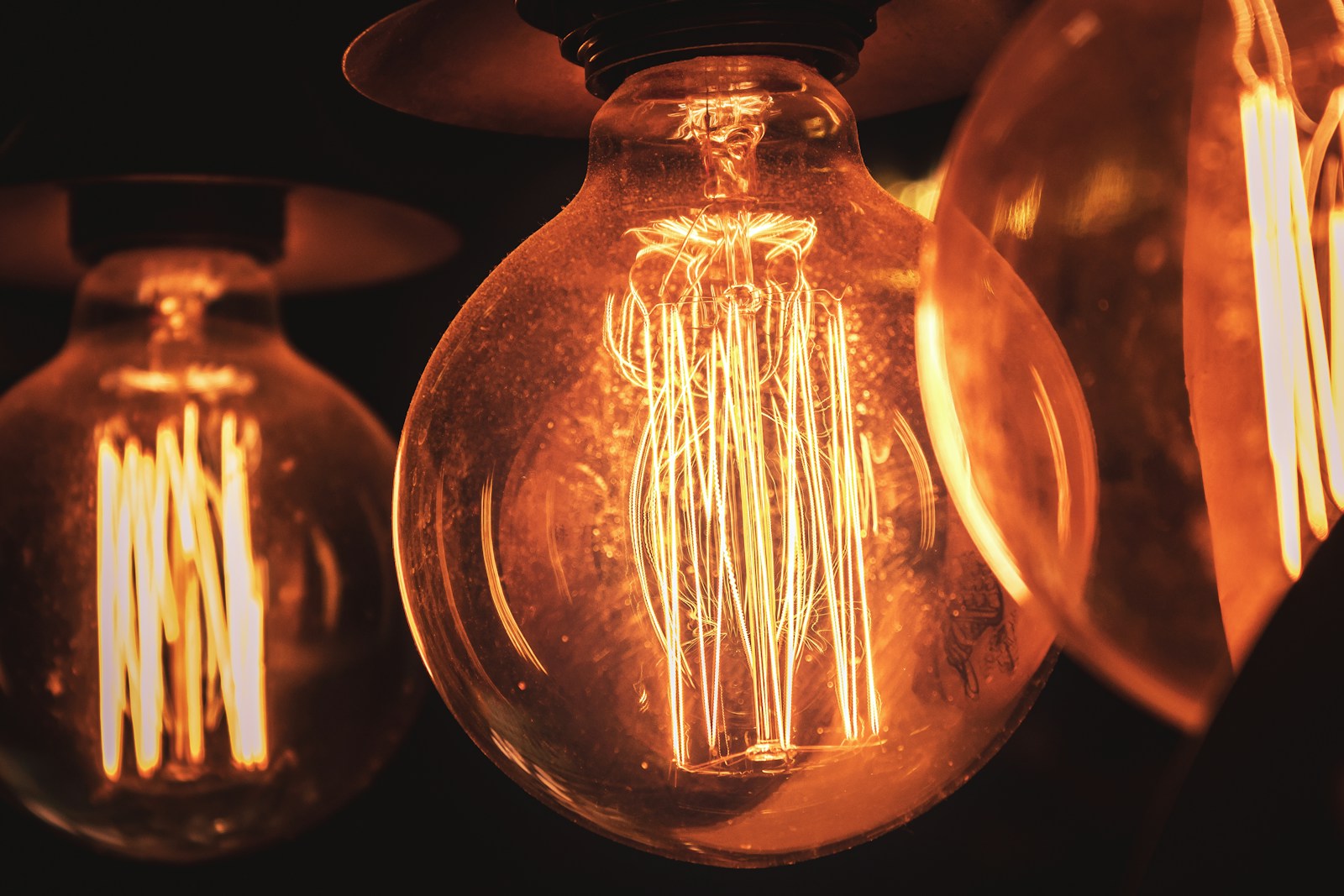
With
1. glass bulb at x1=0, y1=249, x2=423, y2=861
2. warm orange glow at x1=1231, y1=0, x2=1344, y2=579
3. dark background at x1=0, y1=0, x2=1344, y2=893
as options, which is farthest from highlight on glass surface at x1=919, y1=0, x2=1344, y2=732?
glass bulb at x1=0, y1=249, x2=423, y2=861

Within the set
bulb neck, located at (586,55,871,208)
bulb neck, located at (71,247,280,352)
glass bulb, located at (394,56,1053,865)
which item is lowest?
glass bulb, located at (394,56,1053,865)

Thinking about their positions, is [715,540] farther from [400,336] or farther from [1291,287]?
[400,336]

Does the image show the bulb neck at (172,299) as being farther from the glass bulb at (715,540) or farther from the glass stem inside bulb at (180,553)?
the glass bulb at (715,540)

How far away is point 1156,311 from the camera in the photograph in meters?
0.43

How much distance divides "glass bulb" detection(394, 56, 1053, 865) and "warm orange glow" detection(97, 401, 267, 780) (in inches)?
16.1

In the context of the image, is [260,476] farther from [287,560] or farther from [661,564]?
[661,564]

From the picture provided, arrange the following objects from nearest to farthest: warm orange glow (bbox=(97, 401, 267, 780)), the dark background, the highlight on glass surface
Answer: the highlight on glass surface → the dark background → warm orange glow (bbox=(97, 401, 267, 780))

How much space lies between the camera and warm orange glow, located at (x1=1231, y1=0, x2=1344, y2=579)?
0.42m

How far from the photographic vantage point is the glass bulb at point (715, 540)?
529mm

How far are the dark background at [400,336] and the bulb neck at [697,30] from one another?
0.26ft

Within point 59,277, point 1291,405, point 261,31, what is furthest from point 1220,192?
point 59,277

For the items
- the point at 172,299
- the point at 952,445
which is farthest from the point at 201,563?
the point at 952,445

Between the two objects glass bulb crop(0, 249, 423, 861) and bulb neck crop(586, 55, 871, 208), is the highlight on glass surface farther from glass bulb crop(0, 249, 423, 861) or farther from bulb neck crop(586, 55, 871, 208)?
glass bulb crop(0, 249, 423, 861)

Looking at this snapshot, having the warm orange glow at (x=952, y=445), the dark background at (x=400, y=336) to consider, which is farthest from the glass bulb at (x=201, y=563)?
the warm orange glow at (x=952, y=445)
